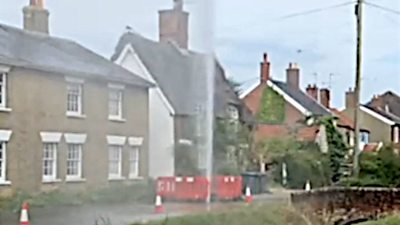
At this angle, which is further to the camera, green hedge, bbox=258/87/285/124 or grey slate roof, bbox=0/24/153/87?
green hedge, bbox=258/87/285/124

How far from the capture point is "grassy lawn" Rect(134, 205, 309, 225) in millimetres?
9141

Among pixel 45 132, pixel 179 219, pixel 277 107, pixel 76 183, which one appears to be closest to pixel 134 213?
pixel 76 183

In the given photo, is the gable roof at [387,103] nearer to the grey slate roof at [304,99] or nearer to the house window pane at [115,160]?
the grey slate roof at [304,99]

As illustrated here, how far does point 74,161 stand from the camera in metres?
16.2

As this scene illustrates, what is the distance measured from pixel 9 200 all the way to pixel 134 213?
213cm

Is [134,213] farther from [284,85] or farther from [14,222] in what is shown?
[284,85]

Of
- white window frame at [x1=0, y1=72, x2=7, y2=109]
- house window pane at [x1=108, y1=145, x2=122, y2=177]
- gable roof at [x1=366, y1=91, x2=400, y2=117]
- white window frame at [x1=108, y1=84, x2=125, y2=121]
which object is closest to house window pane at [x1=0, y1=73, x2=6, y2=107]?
white window frame at [x1=0, y1=72, x2=7, y2=109]

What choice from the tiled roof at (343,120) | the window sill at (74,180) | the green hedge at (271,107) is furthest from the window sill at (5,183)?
the tiled roof at (343,120)

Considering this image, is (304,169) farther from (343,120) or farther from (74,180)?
(74,180)

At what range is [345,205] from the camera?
52.7 ft

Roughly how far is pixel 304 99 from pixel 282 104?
2327 millimetres

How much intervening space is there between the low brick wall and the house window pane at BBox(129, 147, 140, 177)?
3.86 metres

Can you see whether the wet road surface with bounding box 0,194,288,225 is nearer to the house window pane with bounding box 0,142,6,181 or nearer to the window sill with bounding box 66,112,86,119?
the house window pane with bounding box 0,142,6,181

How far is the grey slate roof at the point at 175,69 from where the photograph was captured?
15.8 metres
